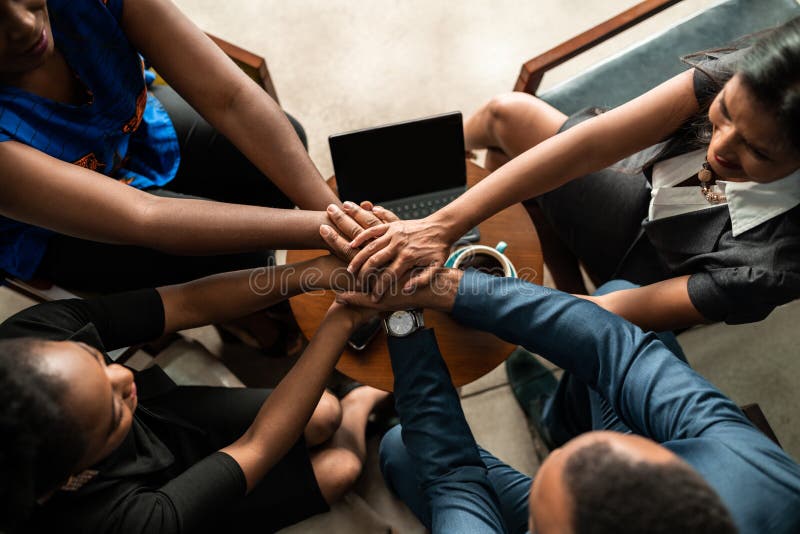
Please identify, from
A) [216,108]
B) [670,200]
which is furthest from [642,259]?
[216,108]

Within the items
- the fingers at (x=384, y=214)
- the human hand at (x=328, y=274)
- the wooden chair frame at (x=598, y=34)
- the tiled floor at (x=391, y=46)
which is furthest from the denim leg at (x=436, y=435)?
the tiled floor at (x=391, y=46)

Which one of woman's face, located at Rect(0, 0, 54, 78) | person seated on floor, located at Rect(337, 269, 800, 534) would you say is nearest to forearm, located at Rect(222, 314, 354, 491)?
person seated on floor, located at Rect(337, 269, 800, 534)

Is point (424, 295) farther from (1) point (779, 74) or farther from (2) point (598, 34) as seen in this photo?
(2) point (598, 34)

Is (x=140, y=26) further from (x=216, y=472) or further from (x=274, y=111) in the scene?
(x=216, y=472)

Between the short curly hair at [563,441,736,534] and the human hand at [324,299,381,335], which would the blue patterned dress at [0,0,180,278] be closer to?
the human hand at [324,299,381,335]

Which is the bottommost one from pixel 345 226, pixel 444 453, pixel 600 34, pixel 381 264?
pixel 444 453

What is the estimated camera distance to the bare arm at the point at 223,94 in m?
1.35

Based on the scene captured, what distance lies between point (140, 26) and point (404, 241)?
0.81 metres

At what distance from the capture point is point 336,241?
53.4 inches

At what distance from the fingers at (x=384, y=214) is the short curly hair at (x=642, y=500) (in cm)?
81

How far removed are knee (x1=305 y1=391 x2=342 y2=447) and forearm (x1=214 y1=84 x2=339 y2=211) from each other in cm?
54

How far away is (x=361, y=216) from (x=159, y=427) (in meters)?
0.69

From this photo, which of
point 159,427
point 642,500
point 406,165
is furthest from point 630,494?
point 159,427

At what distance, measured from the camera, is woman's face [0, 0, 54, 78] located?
1021 mm
